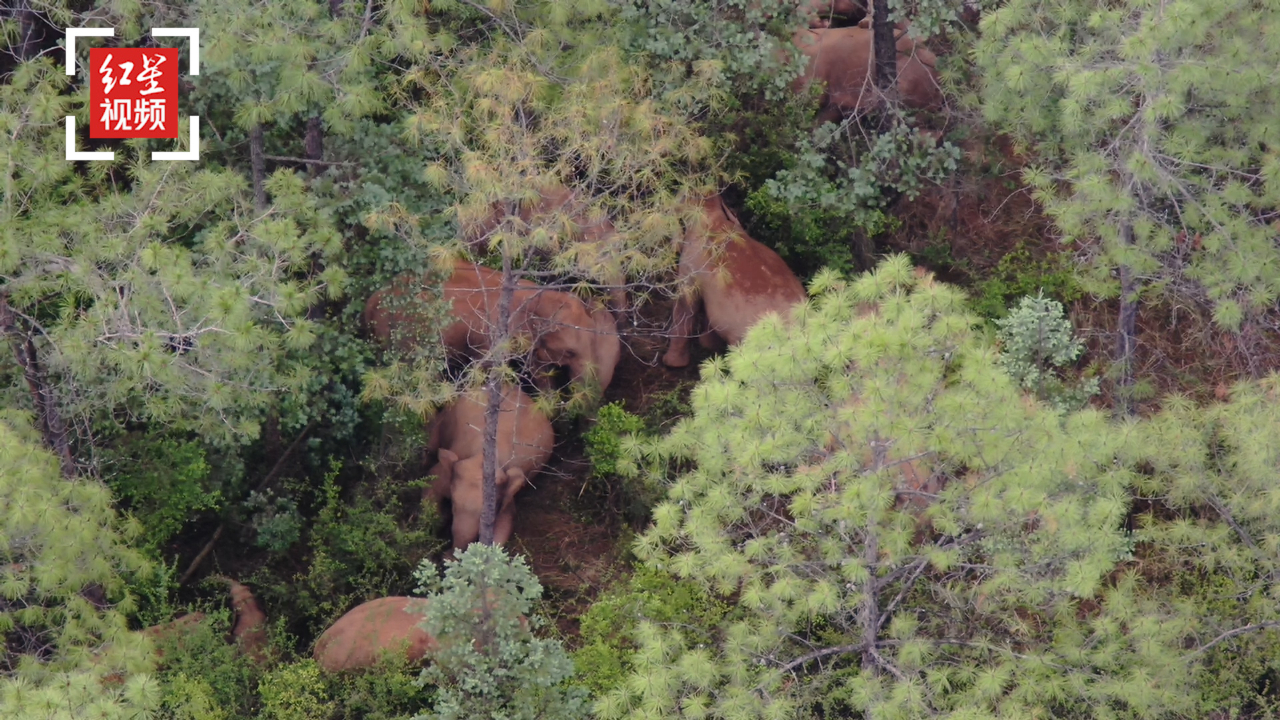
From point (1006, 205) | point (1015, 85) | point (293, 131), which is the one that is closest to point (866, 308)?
point (1015, 85)

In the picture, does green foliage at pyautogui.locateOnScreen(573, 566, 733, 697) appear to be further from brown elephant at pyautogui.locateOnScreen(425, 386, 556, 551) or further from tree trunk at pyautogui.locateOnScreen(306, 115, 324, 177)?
tree trunk at pyautogui.locateOnScreen(306, 115, 324, 177)

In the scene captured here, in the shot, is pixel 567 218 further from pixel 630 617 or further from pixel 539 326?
pixel 630 617

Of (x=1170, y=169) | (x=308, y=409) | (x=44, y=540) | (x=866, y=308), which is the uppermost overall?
(x=1170, y=169)

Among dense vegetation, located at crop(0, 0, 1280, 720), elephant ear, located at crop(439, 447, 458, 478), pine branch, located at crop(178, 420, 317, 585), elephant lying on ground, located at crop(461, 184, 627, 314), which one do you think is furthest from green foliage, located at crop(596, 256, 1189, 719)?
pine branch, located at crop(178, 420, 317, 585)

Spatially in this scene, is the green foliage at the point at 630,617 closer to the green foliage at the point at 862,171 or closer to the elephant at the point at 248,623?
the elephant at the point at 248,623

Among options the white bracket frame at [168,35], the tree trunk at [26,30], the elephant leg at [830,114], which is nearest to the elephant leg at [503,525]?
the white bracket frame at [168,35]

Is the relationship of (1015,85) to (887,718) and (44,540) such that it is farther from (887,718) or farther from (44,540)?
(44,540)

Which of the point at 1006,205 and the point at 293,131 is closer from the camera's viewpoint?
the point at 293,131

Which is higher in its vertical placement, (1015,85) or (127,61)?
(1015,85)
